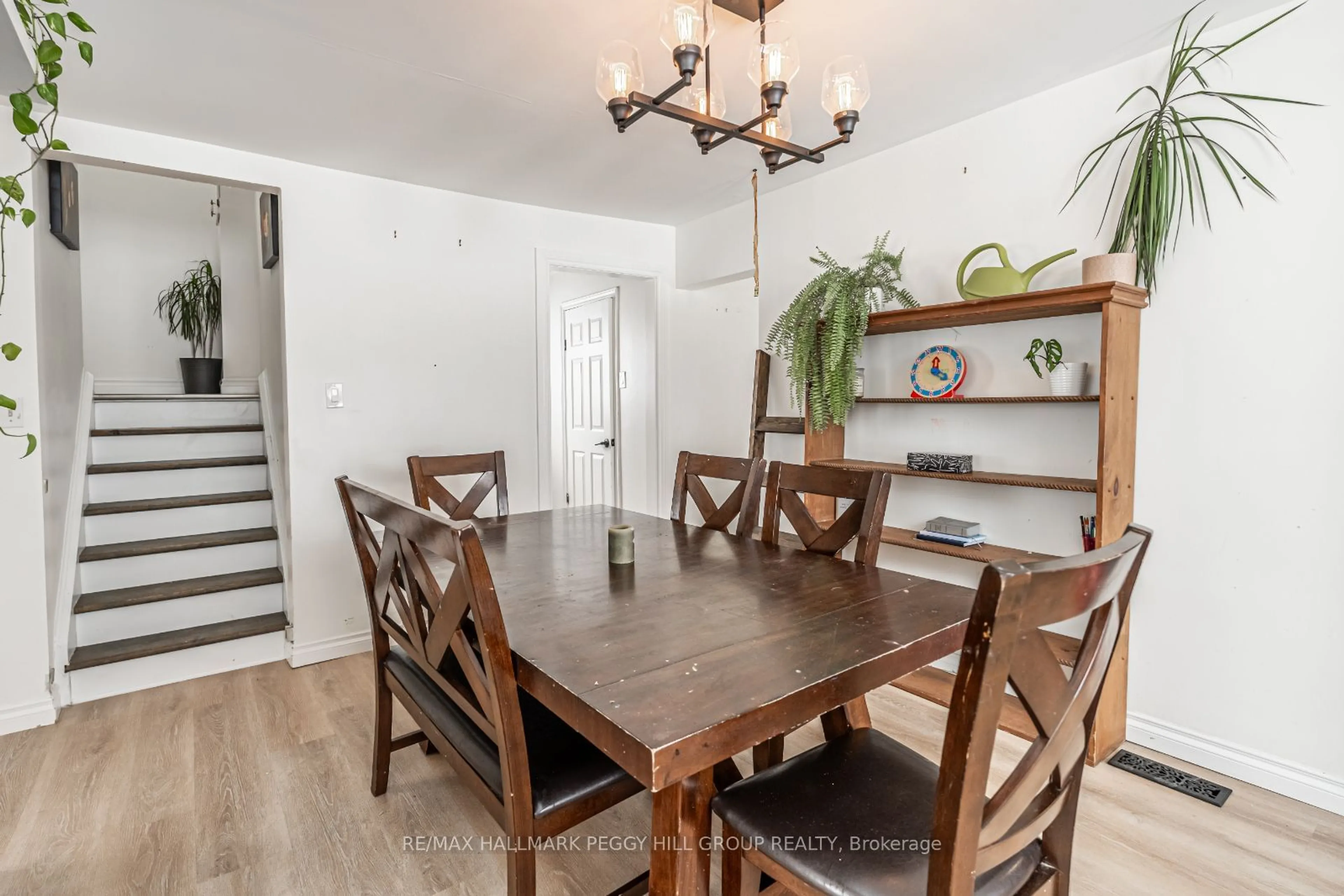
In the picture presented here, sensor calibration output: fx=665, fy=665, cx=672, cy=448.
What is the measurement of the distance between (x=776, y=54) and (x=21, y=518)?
3.05 m

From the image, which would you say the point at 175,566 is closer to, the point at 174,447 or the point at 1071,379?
the point at 174,447

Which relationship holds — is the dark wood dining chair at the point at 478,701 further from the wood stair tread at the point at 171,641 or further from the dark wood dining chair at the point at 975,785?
the wood stair tread at the point at 171,641

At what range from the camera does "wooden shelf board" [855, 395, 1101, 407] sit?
227cm

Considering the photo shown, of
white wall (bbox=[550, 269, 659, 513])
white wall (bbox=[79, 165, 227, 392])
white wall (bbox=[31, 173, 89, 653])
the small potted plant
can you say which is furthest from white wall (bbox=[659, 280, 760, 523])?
white wall (bbox=[79, 165, 227, 392])

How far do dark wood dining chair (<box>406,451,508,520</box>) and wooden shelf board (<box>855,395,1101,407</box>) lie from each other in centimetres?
161

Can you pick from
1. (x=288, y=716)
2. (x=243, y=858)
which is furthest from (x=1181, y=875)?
(x=288, y=716)

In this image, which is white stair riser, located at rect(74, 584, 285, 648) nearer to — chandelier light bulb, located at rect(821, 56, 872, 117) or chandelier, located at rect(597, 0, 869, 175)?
chandelier, located at rect(597, 0, 869, 175)

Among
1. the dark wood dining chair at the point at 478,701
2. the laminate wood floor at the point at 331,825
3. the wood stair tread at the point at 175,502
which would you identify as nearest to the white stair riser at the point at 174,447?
the wood stair tread at the point at 175,502

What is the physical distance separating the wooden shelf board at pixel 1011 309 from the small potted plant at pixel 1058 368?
0.12 meters

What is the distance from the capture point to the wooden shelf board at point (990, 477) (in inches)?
88.8

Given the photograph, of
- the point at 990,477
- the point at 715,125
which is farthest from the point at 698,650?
the point at 990,477

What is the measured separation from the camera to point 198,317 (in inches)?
180

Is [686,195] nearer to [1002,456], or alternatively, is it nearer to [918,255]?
[918,255]

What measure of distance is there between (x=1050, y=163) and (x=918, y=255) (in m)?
0.59
